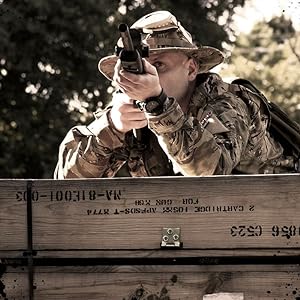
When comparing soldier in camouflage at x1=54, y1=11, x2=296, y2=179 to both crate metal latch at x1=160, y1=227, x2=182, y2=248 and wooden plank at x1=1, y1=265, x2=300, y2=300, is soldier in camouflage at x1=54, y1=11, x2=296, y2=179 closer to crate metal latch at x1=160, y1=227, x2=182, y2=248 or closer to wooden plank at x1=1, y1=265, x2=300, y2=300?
crate metal latch at x1=160, y1=227, x2=182, y2=248

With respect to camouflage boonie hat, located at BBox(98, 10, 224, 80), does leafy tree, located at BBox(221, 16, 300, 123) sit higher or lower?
higher

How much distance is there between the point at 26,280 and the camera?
4016 millimetres

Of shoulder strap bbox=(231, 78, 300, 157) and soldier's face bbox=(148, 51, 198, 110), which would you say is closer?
soldier's face bbox=(148, 51, 198, 110)

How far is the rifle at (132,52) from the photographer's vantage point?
416cm

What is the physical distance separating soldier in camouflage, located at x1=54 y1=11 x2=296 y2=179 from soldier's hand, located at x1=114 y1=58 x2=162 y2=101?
0.20 metres

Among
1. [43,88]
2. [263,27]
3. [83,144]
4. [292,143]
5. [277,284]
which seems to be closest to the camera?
[277,284]

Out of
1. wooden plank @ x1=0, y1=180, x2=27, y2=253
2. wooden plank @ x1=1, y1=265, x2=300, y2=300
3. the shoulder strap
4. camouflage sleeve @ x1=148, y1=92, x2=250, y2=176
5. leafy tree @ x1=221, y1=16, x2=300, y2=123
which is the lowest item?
wooden plank @ x1=1, y1=265, x2=300, y2=300

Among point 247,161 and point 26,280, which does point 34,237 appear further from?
A: point 247,161

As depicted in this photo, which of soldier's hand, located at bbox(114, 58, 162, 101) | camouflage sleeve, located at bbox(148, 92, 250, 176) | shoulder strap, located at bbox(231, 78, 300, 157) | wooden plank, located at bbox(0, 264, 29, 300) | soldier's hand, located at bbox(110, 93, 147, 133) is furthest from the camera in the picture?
shoulder strap, located at bbox(231, 78, 300, 157)

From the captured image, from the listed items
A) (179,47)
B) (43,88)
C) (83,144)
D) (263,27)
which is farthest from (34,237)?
(263,27)

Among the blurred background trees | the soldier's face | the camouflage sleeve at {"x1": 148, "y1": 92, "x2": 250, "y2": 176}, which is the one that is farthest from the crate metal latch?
the blurred background trees

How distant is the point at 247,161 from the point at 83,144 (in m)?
0.80

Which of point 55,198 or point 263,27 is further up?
point 263,27

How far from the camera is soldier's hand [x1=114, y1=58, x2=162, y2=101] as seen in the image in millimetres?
4301
